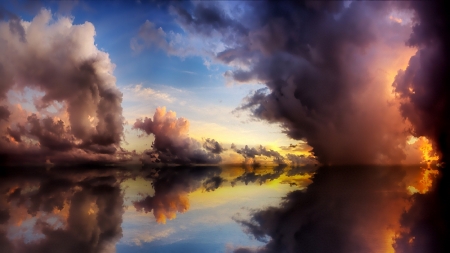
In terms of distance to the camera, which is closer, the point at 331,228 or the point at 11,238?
the point at 11,238

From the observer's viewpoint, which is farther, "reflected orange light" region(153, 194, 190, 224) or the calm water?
"reflected orange light" region(153, 194, 190, 224)

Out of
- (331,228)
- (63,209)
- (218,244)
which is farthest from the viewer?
(63,209)

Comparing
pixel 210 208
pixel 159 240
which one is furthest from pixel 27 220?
pixel 210 208

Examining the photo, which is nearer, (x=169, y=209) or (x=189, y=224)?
(x=189, y=224)

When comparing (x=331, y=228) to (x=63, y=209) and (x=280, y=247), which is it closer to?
(x=280, y=247)

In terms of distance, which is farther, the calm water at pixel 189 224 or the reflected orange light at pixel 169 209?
the reflected orange light at pixel 169 209

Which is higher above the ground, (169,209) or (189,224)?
(169,209)

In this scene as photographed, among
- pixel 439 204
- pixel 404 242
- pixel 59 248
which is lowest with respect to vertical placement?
pixel 59 248

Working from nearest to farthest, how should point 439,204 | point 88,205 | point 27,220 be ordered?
point 27,220
point 88,205
point 439,204

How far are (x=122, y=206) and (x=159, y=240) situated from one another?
8.74m

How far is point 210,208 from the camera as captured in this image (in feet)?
66.2

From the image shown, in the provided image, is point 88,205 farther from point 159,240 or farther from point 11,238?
point 159,240

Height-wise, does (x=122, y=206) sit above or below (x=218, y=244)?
above

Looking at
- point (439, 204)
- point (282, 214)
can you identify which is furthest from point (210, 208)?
point (439, 204)
